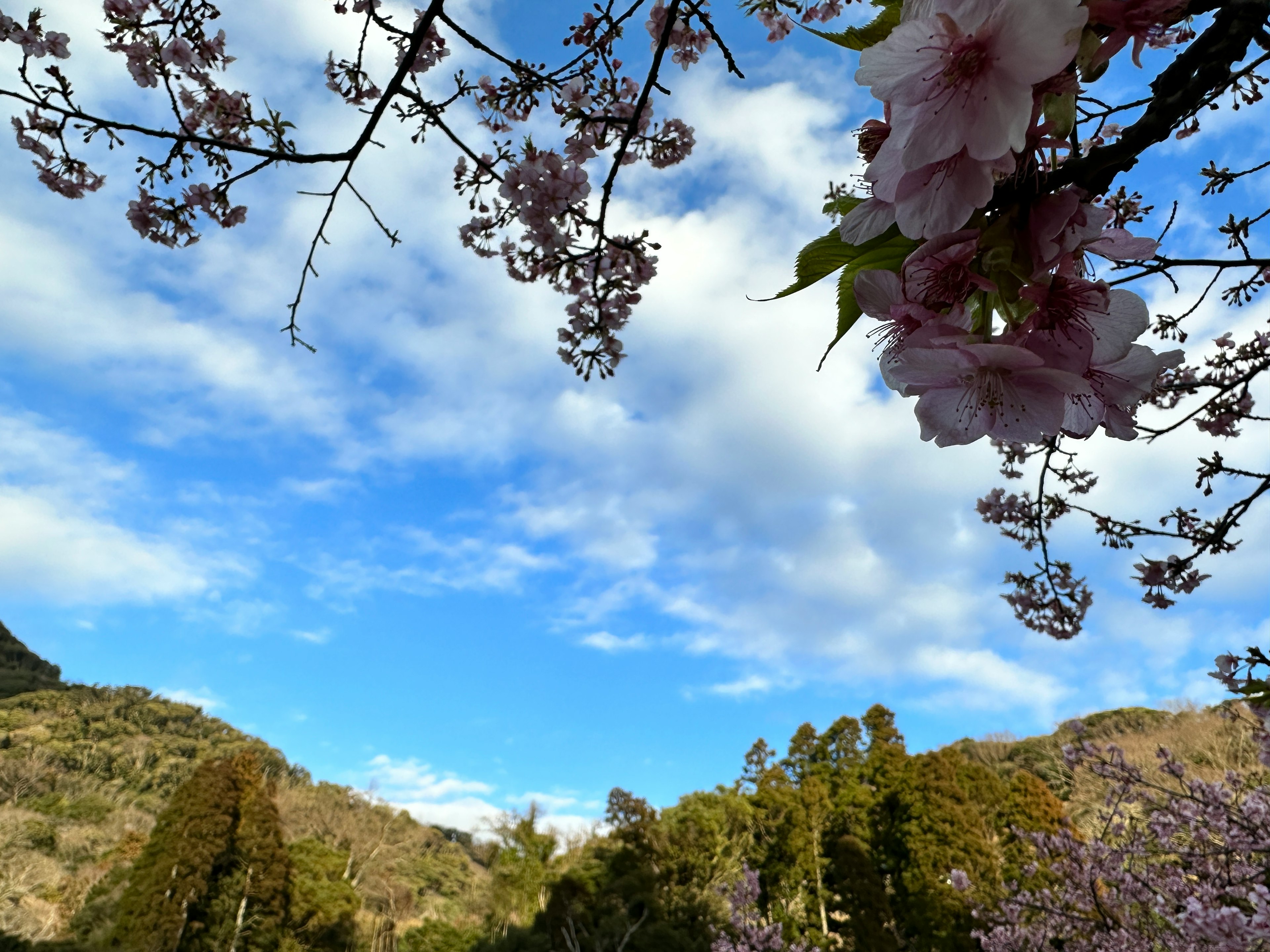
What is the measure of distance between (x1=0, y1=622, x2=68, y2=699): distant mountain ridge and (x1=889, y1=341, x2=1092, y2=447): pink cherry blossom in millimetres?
44423

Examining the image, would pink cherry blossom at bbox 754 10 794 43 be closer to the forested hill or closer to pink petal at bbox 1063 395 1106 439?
pink petal at bbox 1063 395 1106 439

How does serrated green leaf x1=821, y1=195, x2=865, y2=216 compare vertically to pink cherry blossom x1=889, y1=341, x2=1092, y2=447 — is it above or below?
above

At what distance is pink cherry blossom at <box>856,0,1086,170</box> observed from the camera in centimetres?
45

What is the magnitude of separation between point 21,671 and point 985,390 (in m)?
48.7

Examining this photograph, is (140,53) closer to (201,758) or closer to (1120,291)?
(1120,291)

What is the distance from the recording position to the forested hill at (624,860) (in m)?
11.8

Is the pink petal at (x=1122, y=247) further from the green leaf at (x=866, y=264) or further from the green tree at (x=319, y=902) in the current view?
the green tree at (x=319, y=902)

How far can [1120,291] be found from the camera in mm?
576

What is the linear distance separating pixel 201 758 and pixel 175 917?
69.7 feet

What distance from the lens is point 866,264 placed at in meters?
0.55

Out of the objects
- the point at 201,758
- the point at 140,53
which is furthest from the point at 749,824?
the point at 201,758

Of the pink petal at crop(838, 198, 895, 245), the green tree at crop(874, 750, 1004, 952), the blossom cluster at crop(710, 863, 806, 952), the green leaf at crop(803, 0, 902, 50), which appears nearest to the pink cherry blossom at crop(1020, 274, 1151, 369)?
the pink petal at crop(838, 198, 895, 245)

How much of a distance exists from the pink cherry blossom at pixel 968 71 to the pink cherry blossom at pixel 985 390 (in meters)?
0.13

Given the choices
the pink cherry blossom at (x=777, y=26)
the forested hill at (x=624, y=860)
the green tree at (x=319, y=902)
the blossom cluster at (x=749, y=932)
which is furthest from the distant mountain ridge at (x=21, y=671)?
the pink cherry blossom at (x=777, y=26)
